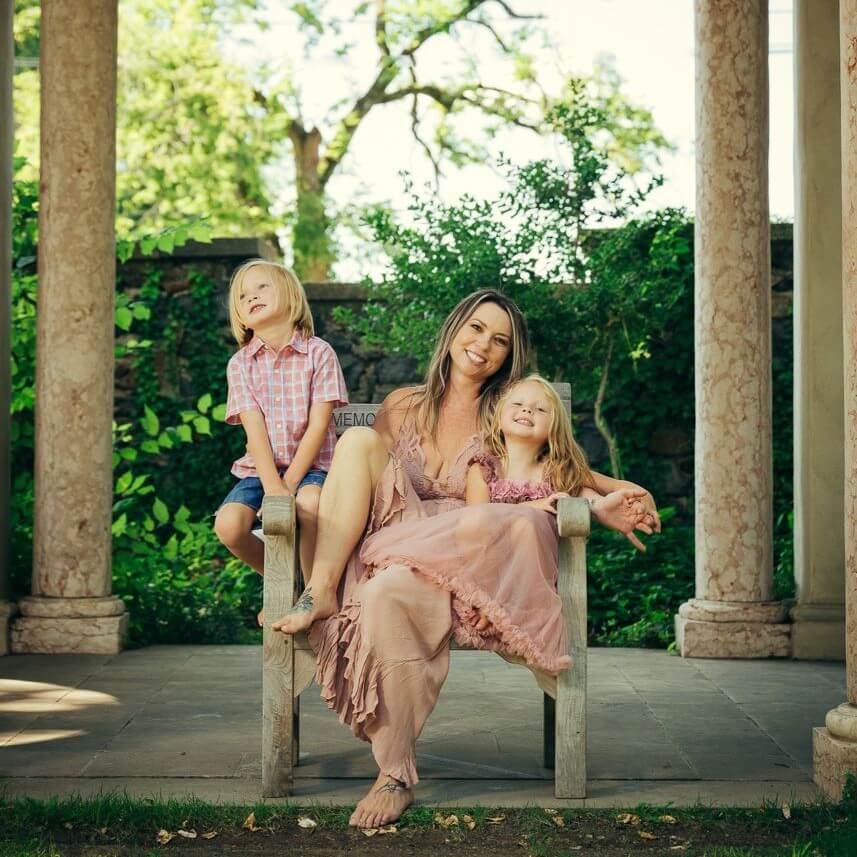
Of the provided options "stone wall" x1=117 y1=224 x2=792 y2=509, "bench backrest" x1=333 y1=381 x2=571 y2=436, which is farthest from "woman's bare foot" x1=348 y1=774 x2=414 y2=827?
"stone wall" x1=117 y1=224 x2=792 y2=509

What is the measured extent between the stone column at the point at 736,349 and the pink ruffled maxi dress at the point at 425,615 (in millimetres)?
2341

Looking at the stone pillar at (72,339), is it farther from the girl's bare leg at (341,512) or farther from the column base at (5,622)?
the girl's bare leg at (341,512)

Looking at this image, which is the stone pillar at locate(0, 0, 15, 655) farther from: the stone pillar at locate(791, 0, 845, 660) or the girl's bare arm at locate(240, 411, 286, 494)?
the stone pillar at locate(791, 0, 845, 660)

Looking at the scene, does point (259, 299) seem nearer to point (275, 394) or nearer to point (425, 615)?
point (275, 394)

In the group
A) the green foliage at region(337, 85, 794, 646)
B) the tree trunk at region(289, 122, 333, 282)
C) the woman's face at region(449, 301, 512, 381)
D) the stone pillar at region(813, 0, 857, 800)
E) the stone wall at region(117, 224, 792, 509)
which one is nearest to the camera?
the stone pillar at region(813, 0, 857, 800)

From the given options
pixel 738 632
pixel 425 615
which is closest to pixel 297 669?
pixel 425 615

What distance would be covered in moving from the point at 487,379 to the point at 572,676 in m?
0.98

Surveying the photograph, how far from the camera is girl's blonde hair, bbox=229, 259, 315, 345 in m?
3.91

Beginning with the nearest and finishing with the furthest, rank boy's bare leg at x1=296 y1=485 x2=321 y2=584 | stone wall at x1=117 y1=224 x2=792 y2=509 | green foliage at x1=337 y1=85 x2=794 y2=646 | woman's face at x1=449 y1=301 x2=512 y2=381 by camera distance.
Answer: boy's bare leg at x1=296 y1=485 x2=321 y2=584, woman's face at x1=449 y1=301 x2=512 y2=381, green foliage at x1=337 y1=85 x2=794 y2=646, stone wall at x1=117 y1=224 x2=792 y2=509

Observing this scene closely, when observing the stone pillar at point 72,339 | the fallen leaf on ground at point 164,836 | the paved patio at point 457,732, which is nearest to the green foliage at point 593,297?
the paved patio at point 457,732

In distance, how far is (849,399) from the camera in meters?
3.28

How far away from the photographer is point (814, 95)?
5.52m

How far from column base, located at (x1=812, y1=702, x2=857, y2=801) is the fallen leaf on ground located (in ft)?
5.27

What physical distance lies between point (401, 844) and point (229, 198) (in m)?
13.6
